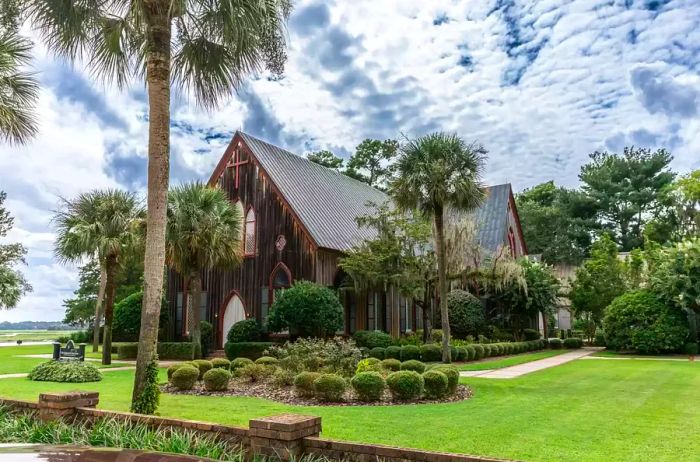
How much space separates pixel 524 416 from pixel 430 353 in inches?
433

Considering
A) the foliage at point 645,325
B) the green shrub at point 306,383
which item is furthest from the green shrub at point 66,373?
the foliage at point 645,325

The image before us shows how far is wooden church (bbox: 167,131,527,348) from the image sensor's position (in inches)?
971

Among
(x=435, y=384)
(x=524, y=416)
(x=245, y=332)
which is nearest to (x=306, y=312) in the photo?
(x=245, y=332)

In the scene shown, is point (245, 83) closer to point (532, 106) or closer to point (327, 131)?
point (532, 106)

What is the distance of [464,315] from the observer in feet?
89.2

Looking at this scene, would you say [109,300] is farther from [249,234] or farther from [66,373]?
[249,234]

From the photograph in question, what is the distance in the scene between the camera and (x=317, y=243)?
2369cm

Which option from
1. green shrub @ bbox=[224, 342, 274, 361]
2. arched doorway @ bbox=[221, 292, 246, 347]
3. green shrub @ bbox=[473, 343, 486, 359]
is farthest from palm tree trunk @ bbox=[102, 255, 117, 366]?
green shrub @ bbox=[473, 343, 486, 359]

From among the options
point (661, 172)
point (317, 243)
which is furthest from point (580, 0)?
point (661, 172)

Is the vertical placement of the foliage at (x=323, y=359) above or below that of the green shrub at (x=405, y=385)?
above

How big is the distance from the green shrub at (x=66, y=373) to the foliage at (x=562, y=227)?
155 feet

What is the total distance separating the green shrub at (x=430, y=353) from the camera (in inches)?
800

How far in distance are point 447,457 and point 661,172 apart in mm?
57554

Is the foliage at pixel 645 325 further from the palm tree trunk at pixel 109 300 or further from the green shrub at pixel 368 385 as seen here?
the palm tree trunk at pixel 109 300
